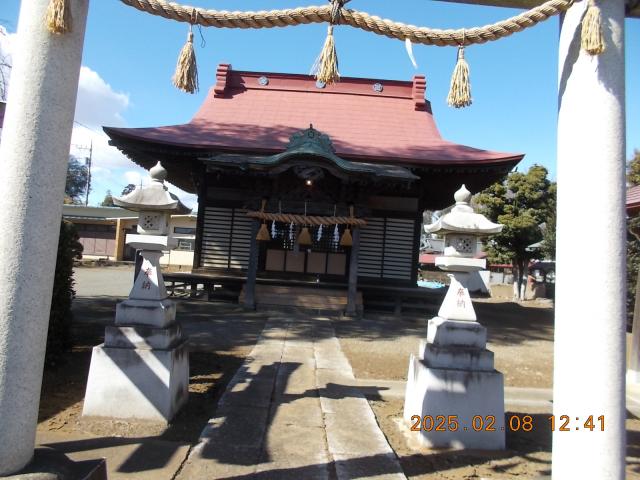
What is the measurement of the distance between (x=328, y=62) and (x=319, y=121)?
11064 millimetres

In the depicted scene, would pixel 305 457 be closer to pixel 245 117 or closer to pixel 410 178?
pixel 410 178

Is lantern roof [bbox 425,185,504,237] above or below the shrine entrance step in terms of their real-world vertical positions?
above

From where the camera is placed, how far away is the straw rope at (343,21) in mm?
2428

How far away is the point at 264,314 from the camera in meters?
10.0

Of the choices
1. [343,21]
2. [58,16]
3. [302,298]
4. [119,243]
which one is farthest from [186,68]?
[119,243]

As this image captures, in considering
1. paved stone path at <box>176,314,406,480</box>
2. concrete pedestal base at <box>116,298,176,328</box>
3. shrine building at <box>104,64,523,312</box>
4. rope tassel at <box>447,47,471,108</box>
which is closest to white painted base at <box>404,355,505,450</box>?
paved stone path at <box>176,314,406,480</box>

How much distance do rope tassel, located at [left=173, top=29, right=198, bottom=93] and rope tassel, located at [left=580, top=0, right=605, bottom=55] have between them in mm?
2204

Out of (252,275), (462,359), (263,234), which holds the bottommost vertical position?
(462,359)

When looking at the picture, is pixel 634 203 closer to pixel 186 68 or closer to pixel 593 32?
pixel 593 32

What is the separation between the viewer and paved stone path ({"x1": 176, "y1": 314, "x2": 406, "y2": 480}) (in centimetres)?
294

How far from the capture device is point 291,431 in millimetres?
3590

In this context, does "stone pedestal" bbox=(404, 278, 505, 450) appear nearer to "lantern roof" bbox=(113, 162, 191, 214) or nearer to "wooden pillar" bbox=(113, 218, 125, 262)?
"lantern roof" bbox=(113, 162, 191, 214)

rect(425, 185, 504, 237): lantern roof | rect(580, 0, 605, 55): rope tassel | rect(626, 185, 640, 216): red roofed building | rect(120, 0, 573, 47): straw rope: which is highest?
rect(626, 185, 640, 216): red roofed building

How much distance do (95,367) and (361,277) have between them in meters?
8.86
